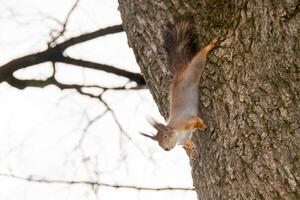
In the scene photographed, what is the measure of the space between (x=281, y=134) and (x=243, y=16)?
42 centimetres

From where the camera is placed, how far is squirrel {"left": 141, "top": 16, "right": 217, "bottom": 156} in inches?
84.4

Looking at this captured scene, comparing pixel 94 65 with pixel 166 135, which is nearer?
pixel 166 135

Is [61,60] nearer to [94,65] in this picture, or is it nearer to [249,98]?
[94,65]

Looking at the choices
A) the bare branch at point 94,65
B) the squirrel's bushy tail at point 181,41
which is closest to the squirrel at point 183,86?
the squirrel's bushy tail at point 181,41

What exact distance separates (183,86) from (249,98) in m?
0.24

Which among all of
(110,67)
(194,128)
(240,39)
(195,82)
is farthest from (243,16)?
(110,67)

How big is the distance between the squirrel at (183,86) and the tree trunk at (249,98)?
1.2 inches

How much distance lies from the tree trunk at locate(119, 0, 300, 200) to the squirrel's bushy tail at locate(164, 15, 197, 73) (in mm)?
28

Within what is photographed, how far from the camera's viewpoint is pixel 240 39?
2.11 m

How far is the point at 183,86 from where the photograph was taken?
2184 millimetres

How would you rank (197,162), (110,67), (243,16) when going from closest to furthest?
1. (243,16)
2. (197,162)
3. (110,67)

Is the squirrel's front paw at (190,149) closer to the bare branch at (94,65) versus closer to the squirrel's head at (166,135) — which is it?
the squirrel's head at (166,135)

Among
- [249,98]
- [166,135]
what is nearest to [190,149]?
[166,135]

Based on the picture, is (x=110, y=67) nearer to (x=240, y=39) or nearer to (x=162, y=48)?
(x=162, y=48)
